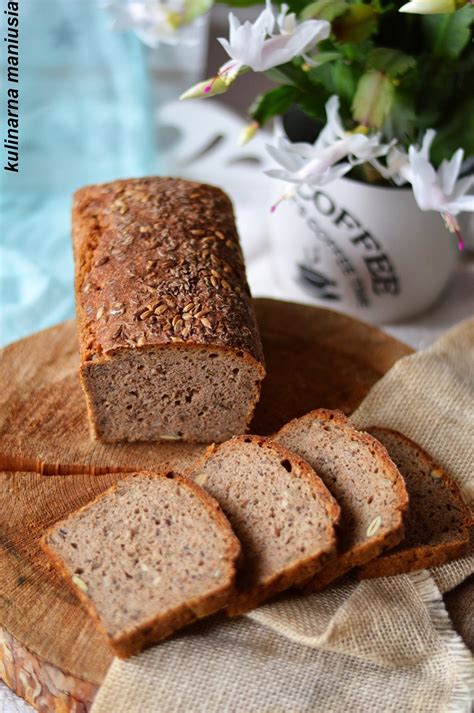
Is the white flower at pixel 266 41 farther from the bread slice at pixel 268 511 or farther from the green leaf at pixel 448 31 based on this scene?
the bread slice at pixel 268 511

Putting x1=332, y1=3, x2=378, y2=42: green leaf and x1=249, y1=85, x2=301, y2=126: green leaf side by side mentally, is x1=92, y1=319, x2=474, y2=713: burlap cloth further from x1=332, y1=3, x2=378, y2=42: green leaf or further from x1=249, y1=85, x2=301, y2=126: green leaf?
x1=249, y1=85, x2=301, y2=126: green leaf

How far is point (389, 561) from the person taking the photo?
277 centimetres

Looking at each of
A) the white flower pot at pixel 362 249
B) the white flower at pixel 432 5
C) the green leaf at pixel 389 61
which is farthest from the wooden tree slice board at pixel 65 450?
the white flower at pixel 432 5

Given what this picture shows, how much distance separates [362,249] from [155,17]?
129cm

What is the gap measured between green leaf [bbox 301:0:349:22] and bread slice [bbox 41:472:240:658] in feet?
5.19

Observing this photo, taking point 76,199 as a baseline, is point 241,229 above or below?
below

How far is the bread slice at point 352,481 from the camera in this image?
2.70 m

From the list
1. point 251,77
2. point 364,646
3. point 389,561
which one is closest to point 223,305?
point 389,561

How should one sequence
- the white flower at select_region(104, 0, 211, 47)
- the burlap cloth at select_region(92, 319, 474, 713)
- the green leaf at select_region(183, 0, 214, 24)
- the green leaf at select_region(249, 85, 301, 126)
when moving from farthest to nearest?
the green leaf at select_region(249, 85, 301, 126) → the white flower at select_region(104, 0, 211, 47) → the green leaf at select_region(183, 0, 214, 24) → the burlap cloth at select_region(92, 319, 474, 713)

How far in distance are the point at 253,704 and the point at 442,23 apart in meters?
2.42

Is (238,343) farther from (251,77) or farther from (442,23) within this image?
(251,77)

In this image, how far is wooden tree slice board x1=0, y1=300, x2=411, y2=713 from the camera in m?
2.58

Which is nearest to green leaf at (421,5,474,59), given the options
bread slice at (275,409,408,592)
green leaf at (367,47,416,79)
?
green leaf at (367,47,416,79)

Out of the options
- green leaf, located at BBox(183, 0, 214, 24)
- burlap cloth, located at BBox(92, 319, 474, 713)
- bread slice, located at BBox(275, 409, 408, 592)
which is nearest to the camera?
burlap cloth, located at BBox(92, 319, 474, 713)
